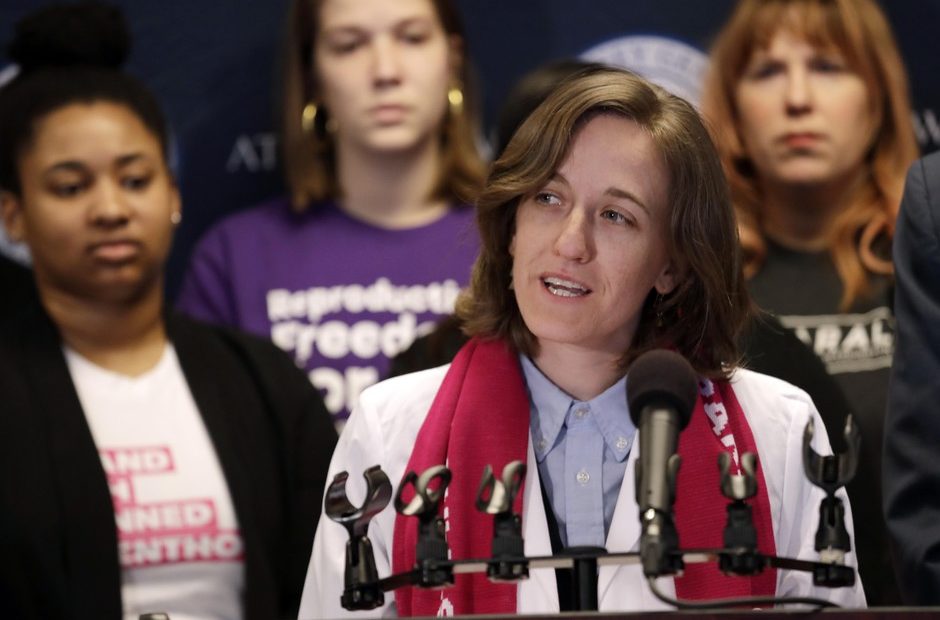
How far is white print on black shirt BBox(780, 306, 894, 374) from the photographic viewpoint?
3525mm

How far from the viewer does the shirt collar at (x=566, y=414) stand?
8.11ft

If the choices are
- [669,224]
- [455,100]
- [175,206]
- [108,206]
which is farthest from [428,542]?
[455,100]

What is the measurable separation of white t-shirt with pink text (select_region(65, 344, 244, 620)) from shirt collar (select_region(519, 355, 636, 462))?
996 millimetres

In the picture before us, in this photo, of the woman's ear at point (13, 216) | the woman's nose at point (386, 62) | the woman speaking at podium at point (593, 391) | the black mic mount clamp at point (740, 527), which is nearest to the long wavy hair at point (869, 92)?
the woman's nose at point (386, 62)

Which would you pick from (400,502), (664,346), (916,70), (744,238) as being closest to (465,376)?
(664,346)

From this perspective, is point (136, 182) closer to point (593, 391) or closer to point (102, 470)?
point (102, 470)

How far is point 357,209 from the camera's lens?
3.94 meters

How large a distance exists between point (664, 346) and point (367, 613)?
61 centimetres

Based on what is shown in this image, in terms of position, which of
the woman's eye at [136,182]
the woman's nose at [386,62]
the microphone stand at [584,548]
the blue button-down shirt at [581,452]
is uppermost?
the woman's nose at [386,62]

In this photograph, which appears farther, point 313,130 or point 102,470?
point 313,130

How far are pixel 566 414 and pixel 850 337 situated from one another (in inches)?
48.6

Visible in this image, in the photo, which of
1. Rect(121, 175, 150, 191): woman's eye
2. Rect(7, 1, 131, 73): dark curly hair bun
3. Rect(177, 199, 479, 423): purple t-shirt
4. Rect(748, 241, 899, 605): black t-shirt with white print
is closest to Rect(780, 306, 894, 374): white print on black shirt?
Rect(748, 241, 899, 605): black t-shirt with white print

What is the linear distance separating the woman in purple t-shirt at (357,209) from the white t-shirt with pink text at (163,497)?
412mm

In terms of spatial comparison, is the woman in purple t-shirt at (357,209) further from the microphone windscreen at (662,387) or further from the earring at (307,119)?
the microphone windscreen at (662,387)
